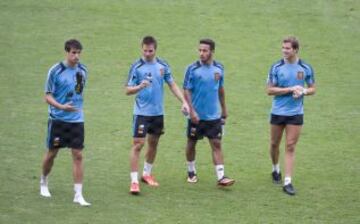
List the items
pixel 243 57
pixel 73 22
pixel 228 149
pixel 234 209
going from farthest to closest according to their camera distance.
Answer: pixel 73 22 < pixel 243 57 < pixel 228 149 < pixel 234 209

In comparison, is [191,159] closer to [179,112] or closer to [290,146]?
[290,146]

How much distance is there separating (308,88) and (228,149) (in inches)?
95.0

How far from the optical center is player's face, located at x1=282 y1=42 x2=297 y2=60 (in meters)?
11.0

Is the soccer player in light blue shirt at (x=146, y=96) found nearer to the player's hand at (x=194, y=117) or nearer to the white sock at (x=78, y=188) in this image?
the player's hand at (x=194, y=117)

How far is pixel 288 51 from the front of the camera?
11.0 m

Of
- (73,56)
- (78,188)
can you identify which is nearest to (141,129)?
(78,188)

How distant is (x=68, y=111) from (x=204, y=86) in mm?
2012

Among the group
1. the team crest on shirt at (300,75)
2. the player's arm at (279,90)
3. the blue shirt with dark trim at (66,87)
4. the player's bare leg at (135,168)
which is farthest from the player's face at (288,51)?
the blue shirt with dark trim at (66,87)

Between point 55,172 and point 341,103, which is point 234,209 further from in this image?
point 341,103

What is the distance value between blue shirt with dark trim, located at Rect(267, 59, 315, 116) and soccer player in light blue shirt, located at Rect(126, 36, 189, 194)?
1.29m

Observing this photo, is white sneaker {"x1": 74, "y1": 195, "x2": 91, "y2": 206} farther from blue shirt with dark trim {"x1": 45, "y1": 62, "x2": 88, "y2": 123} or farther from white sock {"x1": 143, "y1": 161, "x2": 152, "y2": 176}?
white sock {"x1": 143, "y1": 161, "x2": 152, "y2": 176}

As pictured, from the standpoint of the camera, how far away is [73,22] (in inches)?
798

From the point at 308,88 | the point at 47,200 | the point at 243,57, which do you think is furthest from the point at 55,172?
the point at 243,57

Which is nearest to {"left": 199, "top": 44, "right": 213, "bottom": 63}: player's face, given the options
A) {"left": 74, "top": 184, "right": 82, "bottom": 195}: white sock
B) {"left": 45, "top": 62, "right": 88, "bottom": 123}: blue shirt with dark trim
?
{"left": 45, "top": 62, "right": 88, "bottom": 123}: blue shirt with dark trim
